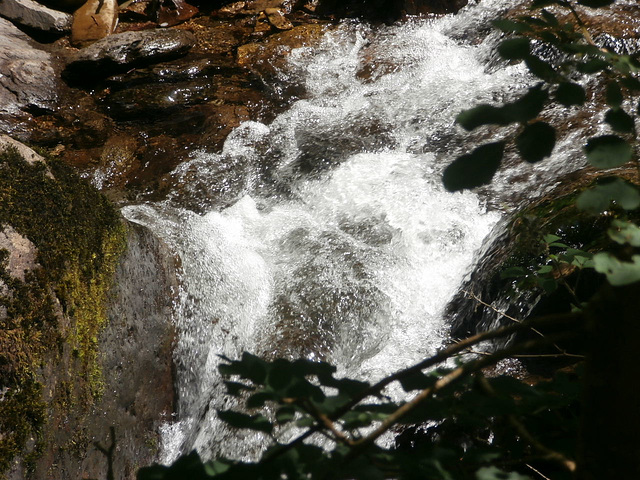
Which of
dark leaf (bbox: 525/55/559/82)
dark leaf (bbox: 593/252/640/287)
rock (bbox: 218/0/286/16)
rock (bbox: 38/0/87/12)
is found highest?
rock (bbox: 218/0/286/16)


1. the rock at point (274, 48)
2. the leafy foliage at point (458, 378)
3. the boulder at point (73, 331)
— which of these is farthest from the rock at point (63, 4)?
the leafy foliage at point (458, 378)

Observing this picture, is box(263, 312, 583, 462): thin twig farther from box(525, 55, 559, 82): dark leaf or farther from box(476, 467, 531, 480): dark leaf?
box(525, 55, 559, 82): dark leaf

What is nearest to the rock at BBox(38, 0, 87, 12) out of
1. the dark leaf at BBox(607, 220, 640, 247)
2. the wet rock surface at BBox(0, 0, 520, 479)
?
the wet rock surface at BBox(0, 0, 520, 479)

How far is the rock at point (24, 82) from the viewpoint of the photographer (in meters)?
5.96

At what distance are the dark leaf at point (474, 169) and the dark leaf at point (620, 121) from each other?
0.18m

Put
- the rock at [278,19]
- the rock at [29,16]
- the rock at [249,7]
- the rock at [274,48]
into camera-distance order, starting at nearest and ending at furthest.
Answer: the rock at [274,48] → the rock at [29,16] → the rock at [278,19] → the rock at [249,7]

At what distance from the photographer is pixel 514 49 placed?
2.69 ft

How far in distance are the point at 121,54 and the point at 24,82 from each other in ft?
3.65

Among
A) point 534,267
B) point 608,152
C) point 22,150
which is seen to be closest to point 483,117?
point 608,152

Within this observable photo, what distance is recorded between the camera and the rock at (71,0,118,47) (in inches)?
288

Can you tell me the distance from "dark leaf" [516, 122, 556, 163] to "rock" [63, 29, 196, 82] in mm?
6605

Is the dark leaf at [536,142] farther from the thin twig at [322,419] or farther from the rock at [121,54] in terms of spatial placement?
the rock at [121,54]

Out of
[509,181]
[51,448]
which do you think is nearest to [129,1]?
[509,181]

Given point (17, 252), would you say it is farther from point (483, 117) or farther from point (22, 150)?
point (483, 117)
